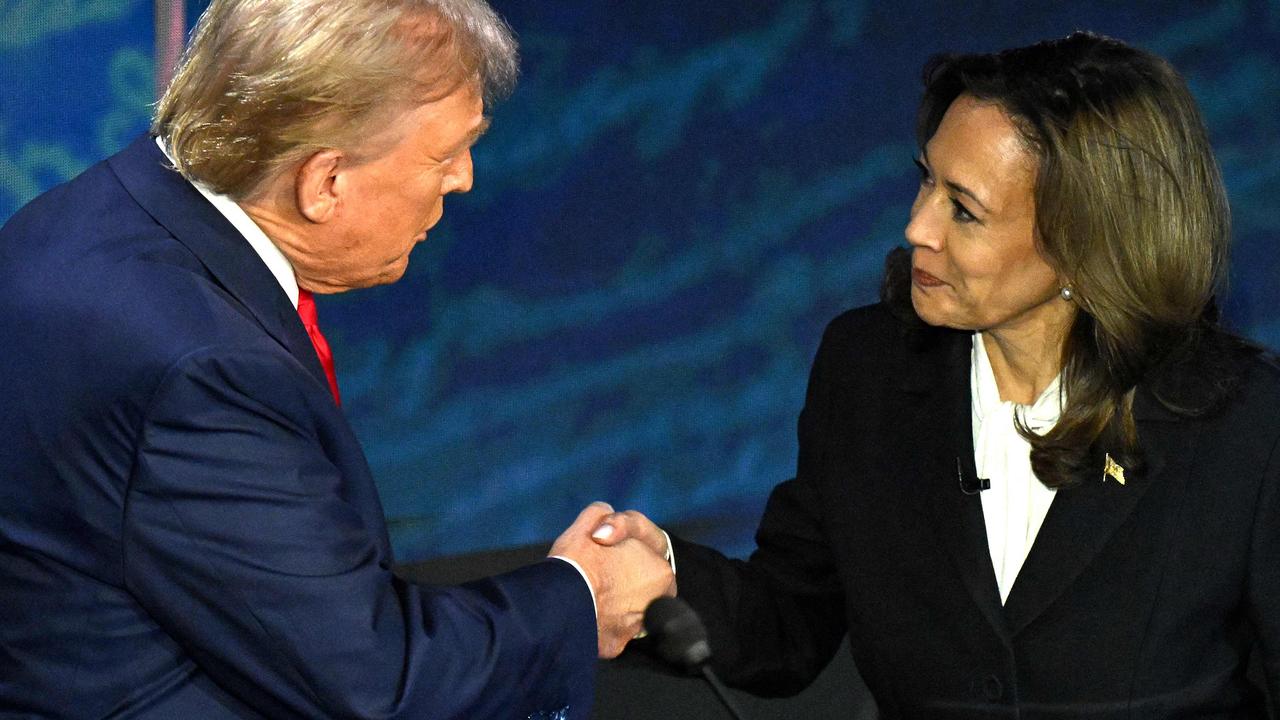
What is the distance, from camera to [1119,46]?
6.31ft

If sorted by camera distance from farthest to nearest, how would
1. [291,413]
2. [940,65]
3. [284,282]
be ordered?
1. [940,65]
2. [284,282]
3. [291,413]

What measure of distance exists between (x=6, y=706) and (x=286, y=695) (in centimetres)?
29

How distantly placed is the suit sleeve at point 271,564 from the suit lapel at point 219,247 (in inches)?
3.0

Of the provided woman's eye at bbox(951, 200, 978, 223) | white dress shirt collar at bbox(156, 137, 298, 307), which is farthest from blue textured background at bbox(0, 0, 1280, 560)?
white dress shirt collar at bbox(156, 137, 298, 307)

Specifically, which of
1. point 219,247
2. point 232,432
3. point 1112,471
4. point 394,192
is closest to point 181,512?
point 232,432

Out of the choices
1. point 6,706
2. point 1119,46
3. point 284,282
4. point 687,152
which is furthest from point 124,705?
point 687,152

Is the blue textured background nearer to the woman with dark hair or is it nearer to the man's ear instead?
the woman with dark hair

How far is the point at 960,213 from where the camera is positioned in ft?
6.40

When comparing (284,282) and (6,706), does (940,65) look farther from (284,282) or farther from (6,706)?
(6,706)

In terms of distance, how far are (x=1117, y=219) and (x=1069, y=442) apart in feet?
0.95

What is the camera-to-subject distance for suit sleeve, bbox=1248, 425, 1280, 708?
1.82 meters

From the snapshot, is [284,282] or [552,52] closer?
[284,282]

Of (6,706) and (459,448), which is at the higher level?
(6,706)

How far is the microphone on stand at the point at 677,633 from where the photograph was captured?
1.65 meters
